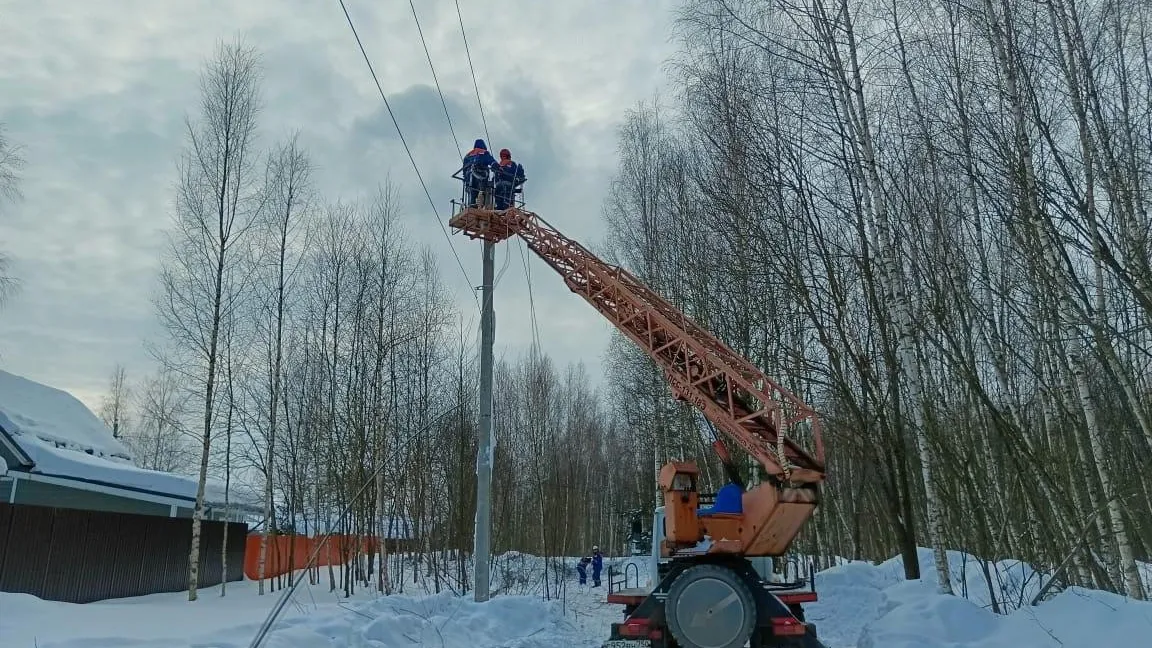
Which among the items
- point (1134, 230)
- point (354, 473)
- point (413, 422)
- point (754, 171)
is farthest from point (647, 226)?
point (1134, 230)

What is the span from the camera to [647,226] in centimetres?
2266

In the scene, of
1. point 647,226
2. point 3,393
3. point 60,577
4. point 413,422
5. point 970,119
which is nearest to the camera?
point 970,119

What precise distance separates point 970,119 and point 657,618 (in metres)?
7.26

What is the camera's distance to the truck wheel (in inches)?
313

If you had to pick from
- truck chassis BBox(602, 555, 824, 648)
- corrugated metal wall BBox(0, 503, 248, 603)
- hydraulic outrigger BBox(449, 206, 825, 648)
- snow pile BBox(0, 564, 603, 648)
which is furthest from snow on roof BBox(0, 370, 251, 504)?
truck chassis BBox(602, 555, 824, 648)

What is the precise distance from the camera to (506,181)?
44.6ft

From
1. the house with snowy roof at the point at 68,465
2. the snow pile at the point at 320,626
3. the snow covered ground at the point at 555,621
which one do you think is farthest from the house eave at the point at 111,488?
the snow pile at the point at 320,626

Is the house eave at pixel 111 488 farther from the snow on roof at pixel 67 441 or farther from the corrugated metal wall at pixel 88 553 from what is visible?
the corrugated metal wall at pixel 88 553

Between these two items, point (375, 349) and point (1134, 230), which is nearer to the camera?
point (1134, 230)

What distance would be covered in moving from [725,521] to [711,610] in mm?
1202

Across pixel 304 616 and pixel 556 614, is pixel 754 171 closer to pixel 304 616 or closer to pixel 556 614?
pixel 556 614

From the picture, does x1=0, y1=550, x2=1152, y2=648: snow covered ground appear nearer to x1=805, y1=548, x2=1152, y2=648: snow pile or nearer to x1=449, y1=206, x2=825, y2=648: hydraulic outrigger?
x1=805, y1=548, x2=1152, y2=648: snow pile

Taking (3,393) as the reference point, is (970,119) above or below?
above

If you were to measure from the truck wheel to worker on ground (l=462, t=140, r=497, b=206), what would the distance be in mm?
8028
